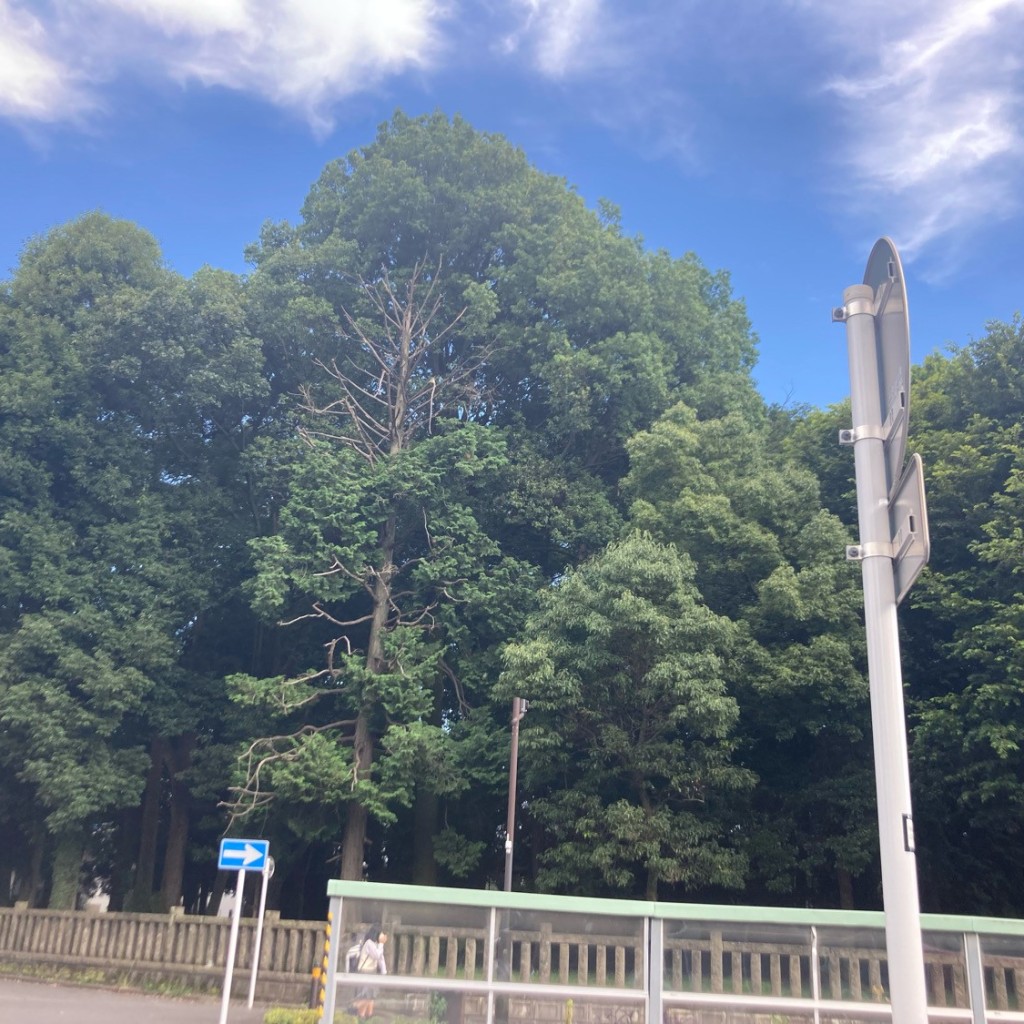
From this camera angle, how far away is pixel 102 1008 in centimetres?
1406

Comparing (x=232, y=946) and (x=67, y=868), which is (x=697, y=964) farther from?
(x=67, y=868)

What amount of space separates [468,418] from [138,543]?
28.4 ft

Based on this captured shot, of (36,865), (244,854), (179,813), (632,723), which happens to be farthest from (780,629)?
(36,865)

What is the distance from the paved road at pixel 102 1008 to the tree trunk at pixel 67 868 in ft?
13.4

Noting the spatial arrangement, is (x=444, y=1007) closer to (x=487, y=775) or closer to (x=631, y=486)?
(x=487, y=775)

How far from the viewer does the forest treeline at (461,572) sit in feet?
57.4

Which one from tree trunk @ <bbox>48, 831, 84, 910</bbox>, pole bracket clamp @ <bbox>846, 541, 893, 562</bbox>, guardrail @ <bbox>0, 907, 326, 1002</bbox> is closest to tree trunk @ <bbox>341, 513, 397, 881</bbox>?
guardrail @ <bbox>0, 907, 326, 1002</bbox>

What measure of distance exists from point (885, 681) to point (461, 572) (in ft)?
57.7

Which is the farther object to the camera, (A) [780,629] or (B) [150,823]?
(B) [150,823]

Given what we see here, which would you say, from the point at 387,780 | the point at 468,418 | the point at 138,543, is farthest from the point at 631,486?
the point at 138,543

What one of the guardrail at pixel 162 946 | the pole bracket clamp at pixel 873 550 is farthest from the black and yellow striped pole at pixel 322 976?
the pole bracket clamp at pixel 873 550

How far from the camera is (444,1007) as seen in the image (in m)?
6.81

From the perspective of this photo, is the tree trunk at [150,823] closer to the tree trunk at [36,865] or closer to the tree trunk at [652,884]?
the tree trunk at [36,865]

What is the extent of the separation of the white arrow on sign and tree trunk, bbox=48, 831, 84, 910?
12766 millimetres
